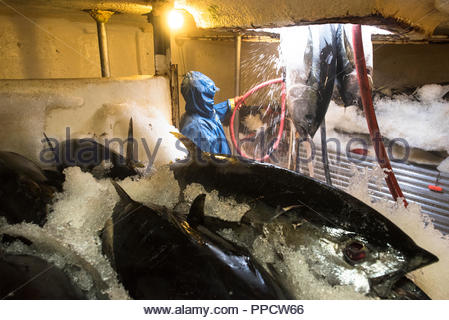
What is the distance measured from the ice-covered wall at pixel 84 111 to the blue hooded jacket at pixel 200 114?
930mm

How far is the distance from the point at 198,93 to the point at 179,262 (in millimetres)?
3147

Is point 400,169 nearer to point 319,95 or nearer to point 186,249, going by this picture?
point 319,95

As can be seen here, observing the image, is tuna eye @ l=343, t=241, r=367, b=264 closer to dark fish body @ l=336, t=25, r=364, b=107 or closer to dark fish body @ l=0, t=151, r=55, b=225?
dark fish body @ l=0, t=151, r=55, b=225

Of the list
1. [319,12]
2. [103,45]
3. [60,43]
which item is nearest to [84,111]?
[103,45]

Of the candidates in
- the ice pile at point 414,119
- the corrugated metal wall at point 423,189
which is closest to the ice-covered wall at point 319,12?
the corrugated metal wall at point 423,189

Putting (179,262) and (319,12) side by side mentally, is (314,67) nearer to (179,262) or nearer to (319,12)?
(319,12)

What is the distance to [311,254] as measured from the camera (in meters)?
1.43

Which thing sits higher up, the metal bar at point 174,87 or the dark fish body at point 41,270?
the metal bar at point 174,87

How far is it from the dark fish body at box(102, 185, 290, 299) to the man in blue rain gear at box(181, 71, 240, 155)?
8.41 ft

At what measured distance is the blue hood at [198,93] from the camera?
12.9ft

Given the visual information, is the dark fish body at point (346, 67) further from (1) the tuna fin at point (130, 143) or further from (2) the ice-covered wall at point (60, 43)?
(2) the ice-covered wall at point (60, 43)

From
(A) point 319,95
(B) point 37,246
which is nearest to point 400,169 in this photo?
(A) point 319,95

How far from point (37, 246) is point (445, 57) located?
250 inches

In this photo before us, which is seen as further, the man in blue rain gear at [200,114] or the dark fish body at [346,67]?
the man in blue rain gear at [200,114]
